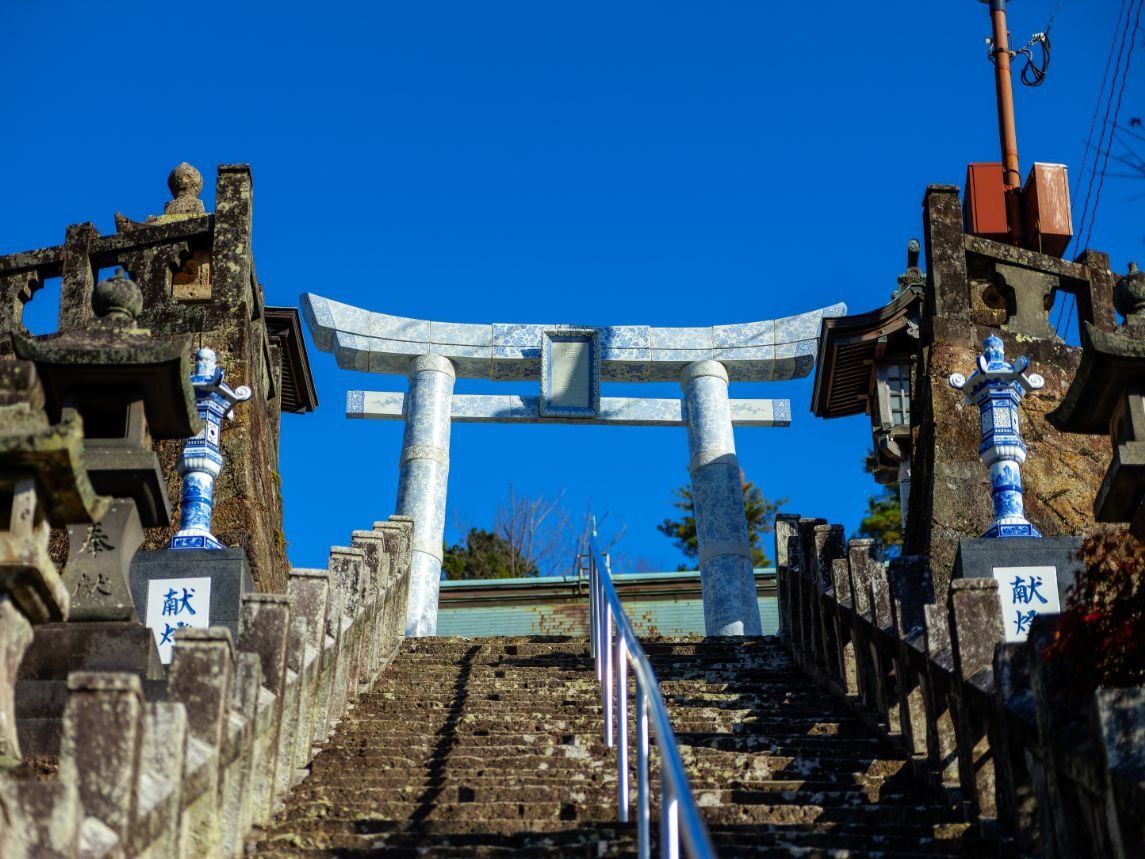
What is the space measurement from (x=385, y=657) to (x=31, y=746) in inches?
215

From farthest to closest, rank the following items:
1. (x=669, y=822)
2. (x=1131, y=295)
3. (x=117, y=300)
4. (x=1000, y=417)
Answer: (x=1000, y=417) → (x=117, y=300) → (x=1131, y=295) → (x=669, y=822)

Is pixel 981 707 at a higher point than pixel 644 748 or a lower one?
higher

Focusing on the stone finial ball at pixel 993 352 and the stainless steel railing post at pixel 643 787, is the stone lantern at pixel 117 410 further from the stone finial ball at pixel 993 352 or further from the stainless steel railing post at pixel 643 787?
the stone finial ball at pixel 993 352

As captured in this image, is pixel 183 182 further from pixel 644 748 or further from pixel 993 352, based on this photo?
pixel 644 748

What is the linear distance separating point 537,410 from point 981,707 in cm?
1386

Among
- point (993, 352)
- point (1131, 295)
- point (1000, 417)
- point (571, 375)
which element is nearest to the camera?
point (1131, 295)

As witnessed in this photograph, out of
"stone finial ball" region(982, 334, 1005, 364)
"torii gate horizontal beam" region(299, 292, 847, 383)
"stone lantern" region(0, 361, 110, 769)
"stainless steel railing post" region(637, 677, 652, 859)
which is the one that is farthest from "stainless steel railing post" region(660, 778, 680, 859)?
"torii gate horizontal beam" region(299, 292, 847, 383)

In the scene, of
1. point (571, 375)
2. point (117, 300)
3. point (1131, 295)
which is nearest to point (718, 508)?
point (571, 375)

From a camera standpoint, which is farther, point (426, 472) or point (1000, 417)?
point (426, 472)

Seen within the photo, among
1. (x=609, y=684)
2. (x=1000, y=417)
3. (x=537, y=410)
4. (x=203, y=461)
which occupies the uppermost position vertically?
(x=537, y=410)

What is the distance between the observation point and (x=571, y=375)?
22.1 metres

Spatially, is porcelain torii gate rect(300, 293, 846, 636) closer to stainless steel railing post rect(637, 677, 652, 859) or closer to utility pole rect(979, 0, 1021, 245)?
utility pole rect(979, 0, 1021, 245)

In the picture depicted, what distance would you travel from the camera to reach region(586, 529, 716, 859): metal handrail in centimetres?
517

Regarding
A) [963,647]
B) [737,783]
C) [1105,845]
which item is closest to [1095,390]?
[963,647]
